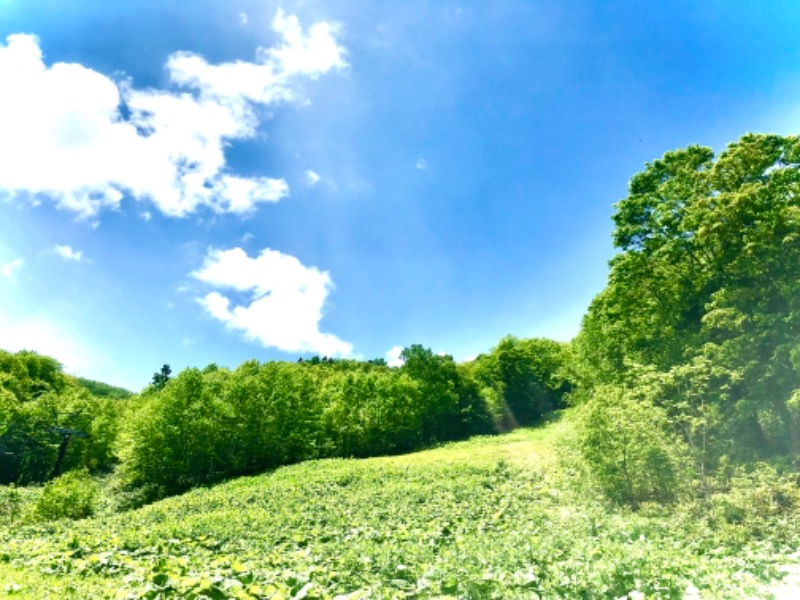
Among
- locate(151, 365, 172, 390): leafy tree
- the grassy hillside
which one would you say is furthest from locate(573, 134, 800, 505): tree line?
locate(151, 365, 172, 390): leafy tree

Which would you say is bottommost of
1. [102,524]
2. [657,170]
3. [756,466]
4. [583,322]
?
[102,524]

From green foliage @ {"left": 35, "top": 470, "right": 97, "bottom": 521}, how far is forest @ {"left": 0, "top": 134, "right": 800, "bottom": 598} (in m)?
0.11

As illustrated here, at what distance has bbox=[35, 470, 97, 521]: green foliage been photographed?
25703mm

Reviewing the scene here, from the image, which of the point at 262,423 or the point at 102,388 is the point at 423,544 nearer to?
the point at 262,423

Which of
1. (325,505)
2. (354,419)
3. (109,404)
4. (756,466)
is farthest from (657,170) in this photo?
(109,404)

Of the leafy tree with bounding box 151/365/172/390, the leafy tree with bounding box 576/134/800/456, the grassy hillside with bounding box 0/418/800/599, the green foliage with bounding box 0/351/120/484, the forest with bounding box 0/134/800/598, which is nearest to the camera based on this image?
the grassy hillside with bounding box 0/418/800/599

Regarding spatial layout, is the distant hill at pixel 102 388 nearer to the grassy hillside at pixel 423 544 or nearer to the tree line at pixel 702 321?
the grassy hillside at pixel 423 544

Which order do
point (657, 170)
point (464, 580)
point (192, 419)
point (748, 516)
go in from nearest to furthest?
1. point (464, 580)
2. point (748, 516)
3. point (657, 170)
4. point (192, 419)

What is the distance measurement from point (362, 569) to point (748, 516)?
39.4 ft

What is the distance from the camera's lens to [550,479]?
22672 mm

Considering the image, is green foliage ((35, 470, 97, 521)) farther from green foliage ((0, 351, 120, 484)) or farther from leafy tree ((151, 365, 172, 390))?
leafy tree ((151, 365, 172, 390))

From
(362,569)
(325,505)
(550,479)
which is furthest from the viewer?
(550,479)

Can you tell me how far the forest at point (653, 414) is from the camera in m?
13.9

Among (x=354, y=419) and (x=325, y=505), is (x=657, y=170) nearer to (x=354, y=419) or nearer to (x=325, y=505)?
(x=325, y=505)
